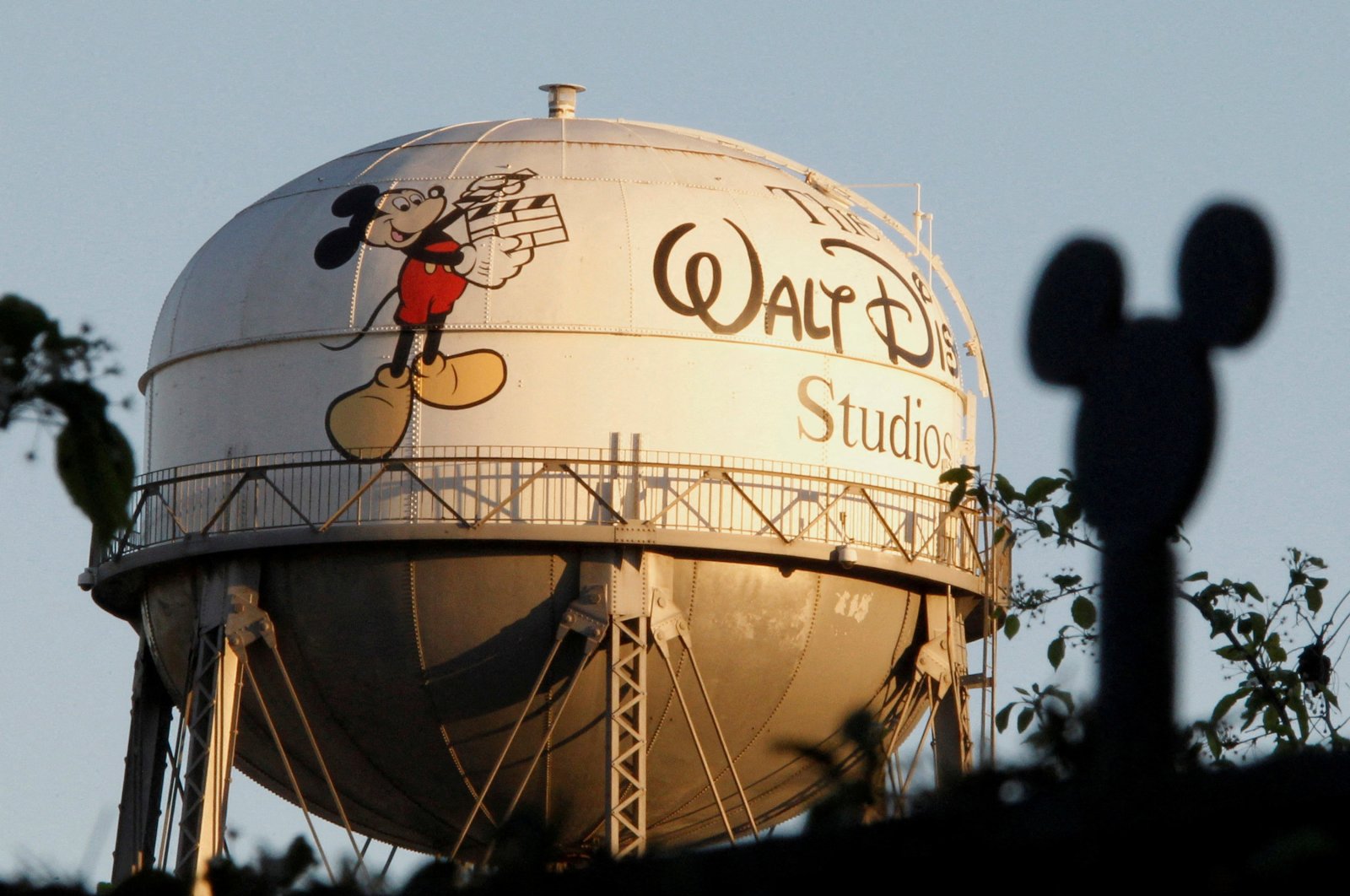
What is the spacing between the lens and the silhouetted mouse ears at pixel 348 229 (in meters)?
26.2

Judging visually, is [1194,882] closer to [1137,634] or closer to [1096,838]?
[1096,838]

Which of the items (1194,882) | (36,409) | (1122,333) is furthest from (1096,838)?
(36,409)

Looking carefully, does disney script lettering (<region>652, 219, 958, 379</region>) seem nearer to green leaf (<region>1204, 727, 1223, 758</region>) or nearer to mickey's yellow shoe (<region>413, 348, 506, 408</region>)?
mickey's yellow shoe (<region>413, 348, 506, 408</region>)

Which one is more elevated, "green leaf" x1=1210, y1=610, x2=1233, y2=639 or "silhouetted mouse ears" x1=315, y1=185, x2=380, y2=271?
"silhouetted mouse ears" x1=315, y1=185, x2=380, y2=271

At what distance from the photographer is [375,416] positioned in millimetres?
25344

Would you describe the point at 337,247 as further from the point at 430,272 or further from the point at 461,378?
the point at 461,378

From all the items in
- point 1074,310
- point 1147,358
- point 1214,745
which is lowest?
point 1147,358

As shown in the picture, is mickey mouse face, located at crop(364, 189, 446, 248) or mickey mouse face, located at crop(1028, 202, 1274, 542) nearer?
mickey mouse face, located at crop(1028, 202, 1274, 542)

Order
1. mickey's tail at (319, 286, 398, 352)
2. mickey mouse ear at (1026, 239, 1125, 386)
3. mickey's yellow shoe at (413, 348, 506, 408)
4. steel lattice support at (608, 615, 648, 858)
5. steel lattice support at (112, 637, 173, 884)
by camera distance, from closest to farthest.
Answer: mickey mouse ear at (1026, 239, 1125, 386)
steel lattice support at (608, 615, 648, 858)
mickey's yellow shoe at (413, 348, 506, 408)
mickey's tail at (319, 286, 398, 352)
steel lattice support at (112, 637, 173, 884)

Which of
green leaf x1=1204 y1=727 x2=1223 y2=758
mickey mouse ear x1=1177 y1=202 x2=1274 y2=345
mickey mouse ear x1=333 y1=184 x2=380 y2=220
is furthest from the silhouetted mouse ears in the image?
mickey mouse ear x1=1177 y1=202 x2=1274 y2=345

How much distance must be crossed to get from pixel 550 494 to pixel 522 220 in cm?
310

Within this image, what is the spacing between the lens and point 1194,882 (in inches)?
272

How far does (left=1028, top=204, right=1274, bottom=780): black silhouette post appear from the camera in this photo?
8.23 metres

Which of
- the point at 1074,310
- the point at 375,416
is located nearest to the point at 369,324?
the point at 375,416
